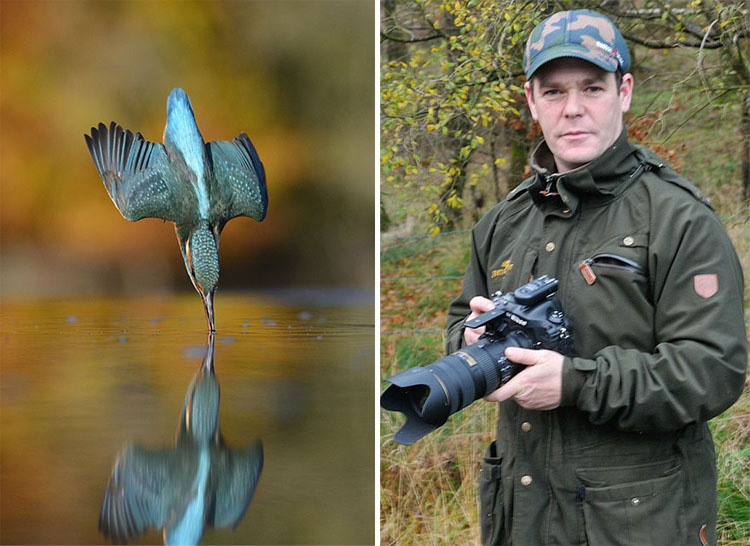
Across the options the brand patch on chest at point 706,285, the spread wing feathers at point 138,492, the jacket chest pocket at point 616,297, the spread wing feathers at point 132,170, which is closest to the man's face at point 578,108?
the jacket chest pocket at point 616,297

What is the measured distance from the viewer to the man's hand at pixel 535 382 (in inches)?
51.4

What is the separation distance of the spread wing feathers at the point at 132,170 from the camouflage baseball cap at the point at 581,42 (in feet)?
4.46

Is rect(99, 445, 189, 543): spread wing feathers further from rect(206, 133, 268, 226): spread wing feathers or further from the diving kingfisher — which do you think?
rect(206, 133, 268, 226): spread wing feathers

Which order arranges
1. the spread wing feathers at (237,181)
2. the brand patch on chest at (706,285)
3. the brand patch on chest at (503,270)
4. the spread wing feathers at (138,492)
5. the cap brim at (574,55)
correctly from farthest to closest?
the spread wing feathers at (237,181) → the spread wing feathers at (138,492) → the brand patch on chest at (503,270) → the cap brim at (574,55) → the brand patch on chest at (706,285)

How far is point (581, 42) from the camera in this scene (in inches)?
55.5

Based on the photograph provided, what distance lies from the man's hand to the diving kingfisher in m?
1.40

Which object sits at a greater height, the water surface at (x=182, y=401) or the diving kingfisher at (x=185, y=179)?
the diving kingfisher at (x=185, y=179)

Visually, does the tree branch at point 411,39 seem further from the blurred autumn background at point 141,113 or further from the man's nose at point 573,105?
the man's nose at point 573,105

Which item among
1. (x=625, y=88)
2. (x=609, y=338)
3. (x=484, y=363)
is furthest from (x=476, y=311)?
(x=625, y=88)

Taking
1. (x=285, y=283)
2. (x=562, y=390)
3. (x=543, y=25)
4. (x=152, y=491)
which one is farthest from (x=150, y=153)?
(x=562, y=390)

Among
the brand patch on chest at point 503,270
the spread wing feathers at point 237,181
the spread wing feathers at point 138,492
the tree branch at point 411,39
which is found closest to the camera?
the brand patch on chest at point 503,270

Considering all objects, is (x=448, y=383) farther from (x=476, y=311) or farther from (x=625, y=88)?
(x=625, y=88)

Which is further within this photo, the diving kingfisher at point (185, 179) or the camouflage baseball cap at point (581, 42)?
the diving kingfisher at point (185, 179)

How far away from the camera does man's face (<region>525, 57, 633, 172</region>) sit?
1423 millimetres
